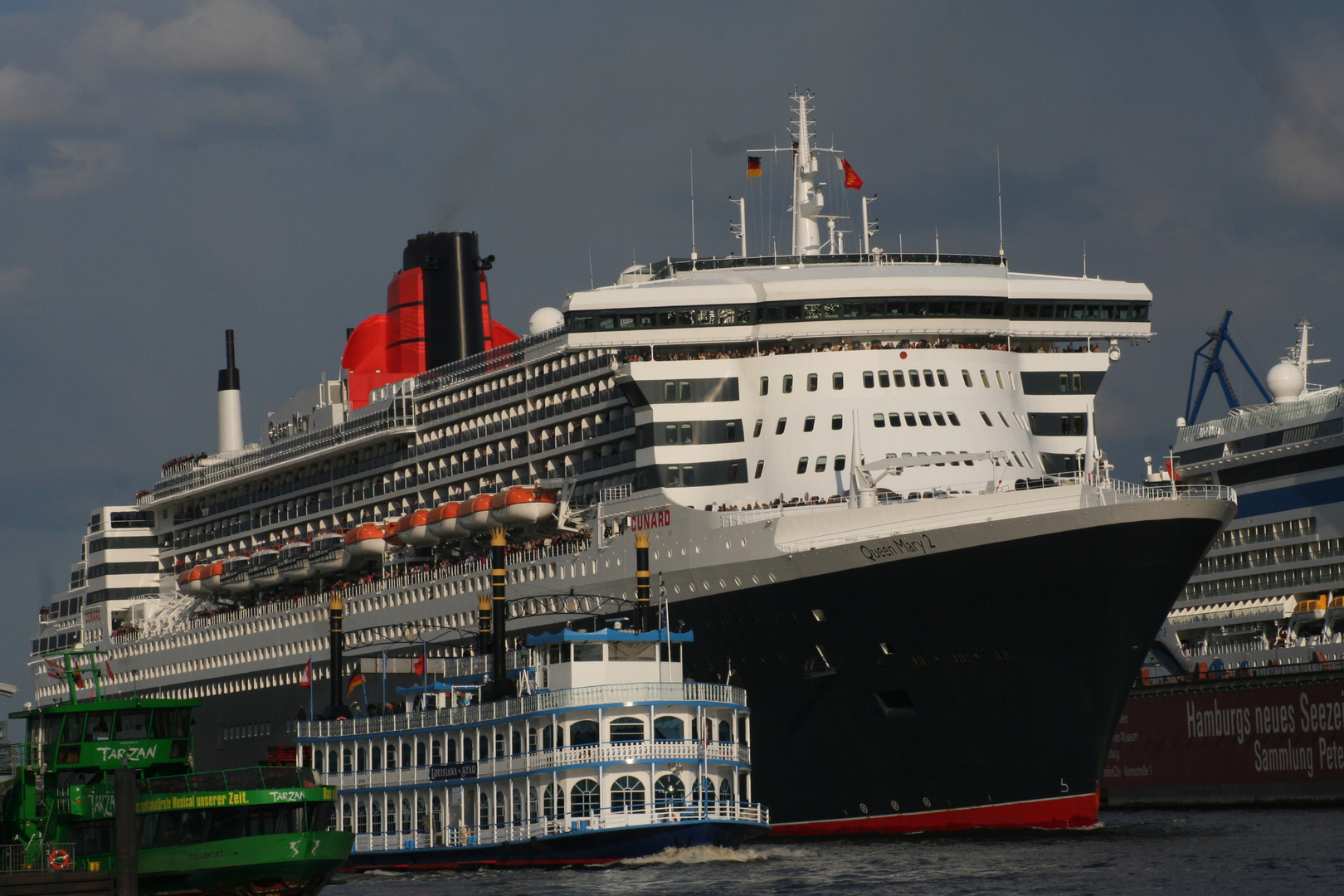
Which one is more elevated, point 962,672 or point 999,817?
point 962,672

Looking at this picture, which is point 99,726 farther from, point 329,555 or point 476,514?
point 329,555

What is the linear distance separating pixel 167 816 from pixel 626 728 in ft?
36.5

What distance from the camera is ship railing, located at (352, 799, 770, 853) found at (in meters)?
38.9

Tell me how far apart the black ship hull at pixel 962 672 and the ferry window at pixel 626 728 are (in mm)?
4588

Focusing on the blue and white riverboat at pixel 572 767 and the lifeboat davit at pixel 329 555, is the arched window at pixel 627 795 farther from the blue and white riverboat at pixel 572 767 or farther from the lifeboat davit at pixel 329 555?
the lifeboat davit at pixel 329 555

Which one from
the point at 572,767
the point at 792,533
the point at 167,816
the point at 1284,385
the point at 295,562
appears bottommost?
the point at 167,816

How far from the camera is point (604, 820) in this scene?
38938 millimetres

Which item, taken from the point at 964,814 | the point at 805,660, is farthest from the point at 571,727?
the point at 964,814

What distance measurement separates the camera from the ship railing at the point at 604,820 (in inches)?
1533

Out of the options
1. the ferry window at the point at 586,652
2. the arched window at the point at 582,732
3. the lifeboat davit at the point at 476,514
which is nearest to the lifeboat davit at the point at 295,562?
the lifeboat davit at the point at 476,514

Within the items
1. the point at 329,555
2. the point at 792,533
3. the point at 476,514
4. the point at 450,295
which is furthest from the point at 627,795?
the point at 450,295

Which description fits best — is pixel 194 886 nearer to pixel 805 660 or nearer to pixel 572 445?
pixel 805 660

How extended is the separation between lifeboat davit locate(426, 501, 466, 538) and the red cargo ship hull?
2269 centimetres

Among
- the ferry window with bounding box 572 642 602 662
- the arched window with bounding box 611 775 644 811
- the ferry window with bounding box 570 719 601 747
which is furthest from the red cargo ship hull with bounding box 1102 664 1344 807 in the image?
the ferry window with bounding box 570 719 601 747
